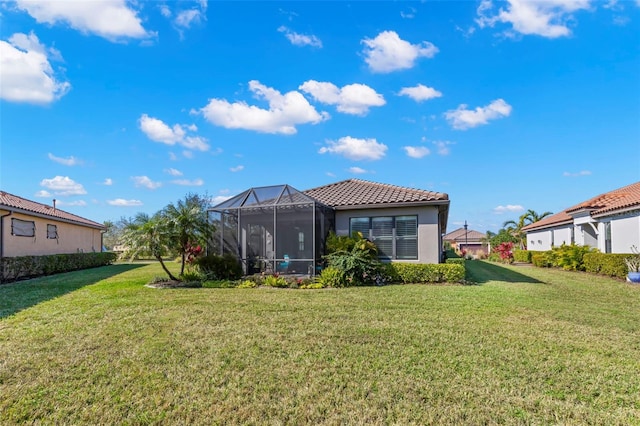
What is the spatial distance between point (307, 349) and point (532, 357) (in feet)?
11.1

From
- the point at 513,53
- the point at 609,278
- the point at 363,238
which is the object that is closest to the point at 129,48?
the point at 363,238

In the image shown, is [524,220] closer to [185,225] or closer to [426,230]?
[426,230]

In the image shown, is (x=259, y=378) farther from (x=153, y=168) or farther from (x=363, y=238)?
(x=153, y=168)

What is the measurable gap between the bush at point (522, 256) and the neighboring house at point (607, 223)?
7.39ft

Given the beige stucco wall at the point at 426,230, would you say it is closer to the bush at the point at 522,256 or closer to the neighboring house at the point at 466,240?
the bush at the point at 522,256

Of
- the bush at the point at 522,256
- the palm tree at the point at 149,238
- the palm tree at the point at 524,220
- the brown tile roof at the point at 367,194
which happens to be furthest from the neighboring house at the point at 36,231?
the palm tree at the point at 524,220

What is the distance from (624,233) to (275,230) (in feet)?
52.0

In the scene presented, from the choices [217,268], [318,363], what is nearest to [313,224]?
[217,268]

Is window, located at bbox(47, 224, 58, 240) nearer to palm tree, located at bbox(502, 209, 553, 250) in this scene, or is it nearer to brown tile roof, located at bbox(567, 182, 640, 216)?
brown tile roof, located at bbox(567, 182, 640, 216)

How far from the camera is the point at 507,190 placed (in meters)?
22.5

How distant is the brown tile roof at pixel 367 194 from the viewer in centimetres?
1299

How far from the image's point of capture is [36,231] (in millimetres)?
17125

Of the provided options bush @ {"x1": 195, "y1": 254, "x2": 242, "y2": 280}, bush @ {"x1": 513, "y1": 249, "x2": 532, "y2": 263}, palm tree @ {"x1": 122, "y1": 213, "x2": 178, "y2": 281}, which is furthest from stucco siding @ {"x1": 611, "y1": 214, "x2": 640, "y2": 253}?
palm tree @ {"x1": 122, "y1": 213, "x2": 178, "y2": 281}

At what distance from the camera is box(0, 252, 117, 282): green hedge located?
13.6 m
